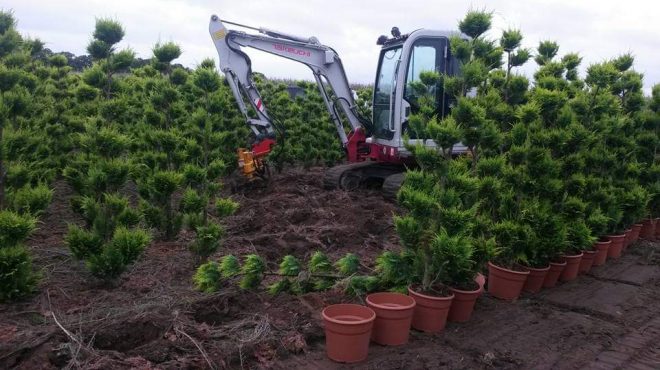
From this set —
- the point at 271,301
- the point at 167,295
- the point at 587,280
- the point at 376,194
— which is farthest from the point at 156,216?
the point at 587,280

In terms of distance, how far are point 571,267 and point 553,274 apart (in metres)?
0.44

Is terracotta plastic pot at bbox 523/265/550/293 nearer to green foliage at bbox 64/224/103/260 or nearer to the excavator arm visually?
green foliage at bbox 64/224/103/260

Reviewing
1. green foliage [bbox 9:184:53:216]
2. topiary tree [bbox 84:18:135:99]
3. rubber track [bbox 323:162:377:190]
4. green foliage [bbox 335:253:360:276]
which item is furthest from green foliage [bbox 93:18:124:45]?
rubber track [bbox 323:162:377:190]

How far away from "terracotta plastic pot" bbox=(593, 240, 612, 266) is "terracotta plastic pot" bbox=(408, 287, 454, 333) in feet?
11.4

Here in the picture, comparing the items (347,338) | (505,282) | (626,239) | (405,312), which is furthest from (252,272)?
(626,239)

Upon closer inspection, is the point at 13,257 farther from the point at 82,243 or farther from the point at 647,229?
the point at 647,229

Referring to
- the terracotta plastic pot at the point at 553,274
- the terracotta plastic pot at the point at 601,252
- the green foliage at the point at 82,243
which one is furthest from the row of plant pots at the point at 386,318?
the terracotta plastic pot at the point at 601,252

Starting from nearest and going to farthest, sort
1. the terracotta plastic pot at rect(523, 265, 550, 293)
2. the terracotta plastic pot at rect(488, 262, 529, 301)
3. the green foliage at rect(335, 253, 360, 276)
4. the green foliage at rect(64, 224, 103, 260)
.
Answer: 1. the green foliage at rect(335, 253, 360, 276)
2. the green foliage at rect(64, 224, 103, 260)
3. the terracotta plastic pot at rect(488, 262, 529, 301)
4. the terracotta plastic pot at rect(523, 265, 550, 293)

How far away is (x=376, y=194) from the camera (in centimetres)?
968

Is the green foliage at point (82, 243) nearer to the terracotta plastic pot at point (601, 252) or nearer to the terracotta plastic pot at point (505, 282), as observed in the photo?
the terracotta plastic pot at point (505, 282)

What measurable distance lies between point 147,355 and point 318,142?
987 centimetres

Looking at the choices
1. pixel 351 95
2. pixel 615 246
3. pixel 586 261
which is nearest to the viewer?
pixel 586 261

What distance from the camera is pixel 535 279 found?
5.57 meters

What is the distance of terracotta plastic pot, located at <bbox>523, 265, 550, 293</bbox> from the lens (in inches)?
217
